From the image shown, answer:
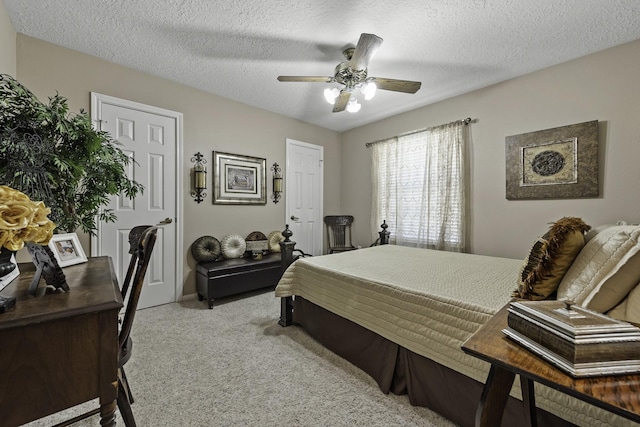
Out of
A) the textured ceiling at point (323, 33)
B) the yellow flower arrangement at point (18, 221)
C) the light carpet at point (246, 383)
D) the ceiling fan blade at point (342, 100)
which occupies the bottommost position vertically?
the light carpet at point (246, 383)

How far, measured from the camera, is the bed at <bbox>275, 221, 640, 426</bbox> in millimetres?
1051

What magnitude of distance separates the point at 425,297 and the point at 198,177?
2908 millimetres

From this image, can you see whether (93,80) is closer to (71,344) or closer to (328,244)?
(71,344)

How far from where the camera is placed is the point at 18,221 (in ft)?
2.53

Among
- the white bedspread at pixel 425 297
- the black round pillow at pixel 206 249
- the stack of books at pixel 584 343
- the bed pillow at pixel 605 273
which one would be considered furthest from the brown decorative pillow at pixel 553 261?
the black round pillow at pixel 206 249

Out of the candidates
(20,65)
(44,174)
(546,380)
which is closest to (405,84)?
(546,380)

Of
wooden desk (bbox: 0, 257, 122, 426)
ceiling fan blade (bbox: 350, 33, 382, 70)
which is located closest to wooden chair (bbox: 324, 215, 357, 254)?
ceiling fan blade (bbox: 350, 33, 382, 70)

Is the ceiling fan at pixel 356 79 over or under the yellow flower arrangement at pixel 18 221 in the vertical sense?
over

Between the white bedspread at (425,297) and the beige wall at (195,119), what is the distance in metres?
1.63

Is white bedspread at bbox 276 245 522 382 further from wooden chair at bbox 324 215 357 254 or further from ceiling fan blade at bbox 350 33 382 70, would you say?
wooden chair at bbox 324 215 357 254

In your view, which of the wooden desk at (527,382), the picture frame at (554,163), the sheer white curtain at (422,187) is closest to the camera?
the wooden desk at (527,382)

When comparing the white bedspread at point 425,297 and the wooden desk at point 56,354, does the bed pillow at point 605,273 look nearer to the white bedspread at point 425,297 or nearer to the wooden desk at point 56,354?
the white bedspread at point 425,297

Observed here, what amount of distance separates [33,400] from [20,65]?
299 cm

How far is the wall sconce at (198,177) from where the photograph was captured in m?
3.23
